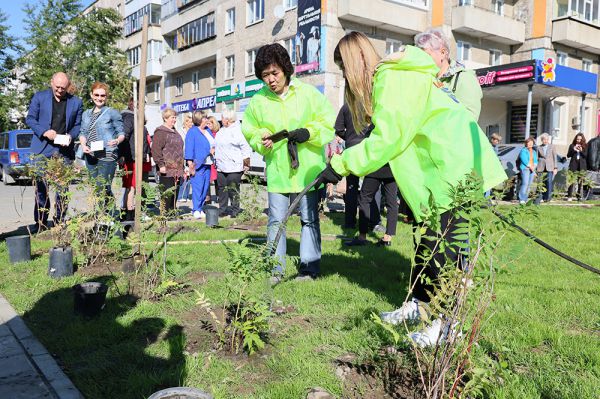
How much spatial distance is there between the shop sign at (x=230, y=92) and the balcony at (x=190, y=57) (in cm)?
303

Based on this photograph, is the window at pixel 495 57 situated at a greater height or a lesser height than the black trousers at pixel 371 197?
greater

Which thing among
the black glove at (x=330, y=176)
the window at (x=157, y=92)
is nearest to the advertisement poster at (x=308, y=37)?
the window at (x=157, y=92)

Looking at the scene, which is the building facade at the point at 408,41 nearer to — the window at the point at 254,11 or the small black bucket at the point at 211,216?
the window at the point at 254,11

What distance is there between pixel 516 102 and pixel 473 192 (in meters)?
30.8

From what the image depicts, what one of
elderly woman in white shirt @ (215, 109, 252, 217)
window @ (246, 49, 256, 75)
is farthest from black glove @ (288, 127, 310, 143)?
window @ (246, 49, 256, 75)

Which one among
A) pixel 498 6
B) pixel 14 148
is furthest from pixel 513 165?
pixel 498 6

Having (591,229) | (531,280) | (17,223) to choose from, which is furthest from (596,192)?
(17,223)

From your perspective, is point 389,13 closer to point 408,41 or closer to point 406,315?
point 408,41

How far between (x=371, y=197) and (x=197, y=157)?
13.1 feet

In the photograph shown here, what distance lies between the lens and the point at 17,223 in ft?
27.6

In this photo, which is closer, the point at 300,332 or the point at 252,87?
the point at 300,332

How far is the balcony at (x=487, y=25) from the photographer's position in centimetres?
2772

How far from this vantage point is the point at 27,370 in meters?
2.93

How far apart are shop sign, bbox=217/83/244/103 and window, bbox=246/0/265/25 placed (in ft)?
12.3
